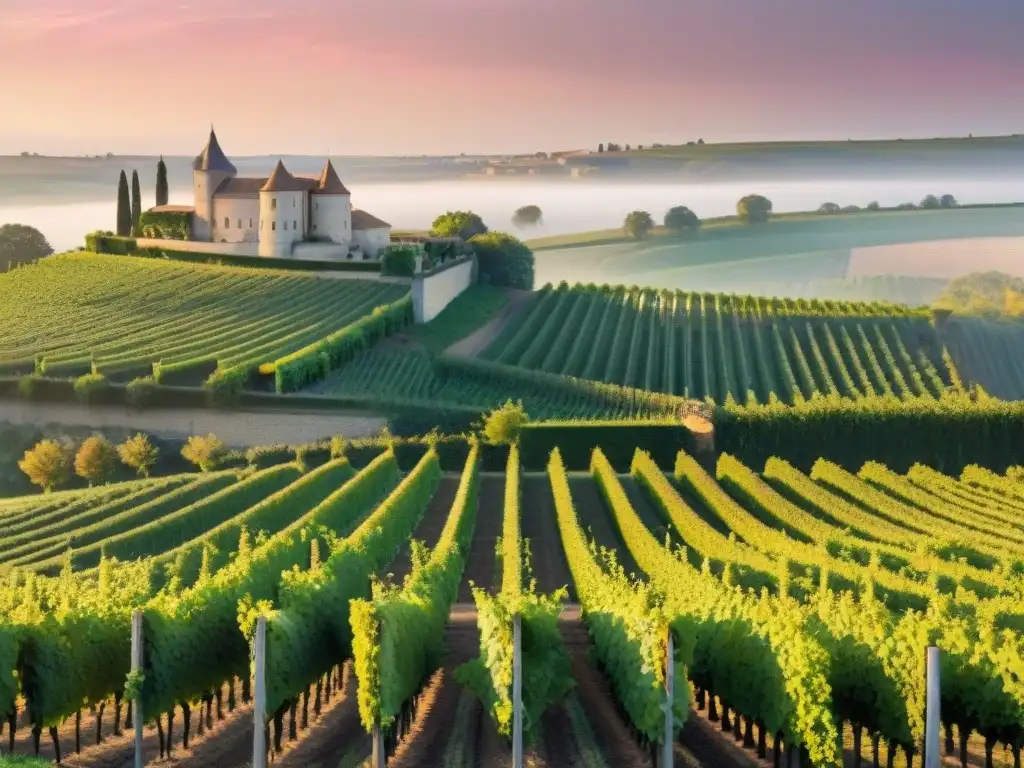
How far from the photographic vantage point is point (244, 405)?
1748 inches

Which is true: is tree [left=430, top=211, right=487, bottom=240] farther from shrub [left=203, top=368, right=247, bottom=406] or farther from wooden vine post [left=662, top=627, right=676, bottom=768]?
wooden vine post [left=662, top=627, right=676, bottom=768]

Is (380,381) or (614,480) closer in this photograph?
(614,480)

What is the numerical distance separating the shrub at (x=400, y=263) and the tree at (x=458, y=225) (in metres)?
15.5

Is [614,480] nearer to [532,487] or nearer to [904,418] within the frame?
[532,487]

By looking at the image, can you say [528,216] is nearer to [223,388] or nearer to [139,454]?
[223,388]

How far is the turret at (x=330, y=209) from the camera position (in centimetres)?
6800

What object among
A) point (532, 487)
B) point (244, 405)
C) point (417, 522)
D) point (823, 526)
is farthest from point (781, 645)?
point (244, 405)

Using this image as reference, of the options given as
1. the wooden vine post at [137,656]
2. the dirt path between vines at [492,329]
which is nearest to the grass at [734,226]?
the dirt path between vines at [492,329]

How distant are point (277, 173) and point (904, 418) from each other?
36426 millimetres

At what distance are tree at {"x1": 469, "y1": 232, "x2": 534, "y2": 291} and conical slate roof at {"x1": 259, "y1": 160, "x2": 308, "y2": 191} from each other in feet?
40.0

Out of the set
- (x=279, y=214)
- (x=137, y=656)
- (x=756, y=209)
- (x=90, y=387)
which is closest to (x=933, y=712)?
(x=137, y=656)

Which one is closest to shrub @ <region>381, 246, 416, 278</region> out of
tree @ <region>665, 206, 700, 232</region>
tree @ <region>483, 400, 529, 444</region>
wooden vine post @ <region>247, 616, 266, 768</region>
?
tree @ <region>483, 400, 529, 444</region>

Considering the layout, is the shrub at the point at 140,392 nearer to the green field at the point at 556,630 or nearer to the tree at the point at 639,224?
the green field at the point at 556,630

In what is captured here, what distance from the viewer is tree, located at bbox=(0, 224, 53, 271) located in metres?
88.7
